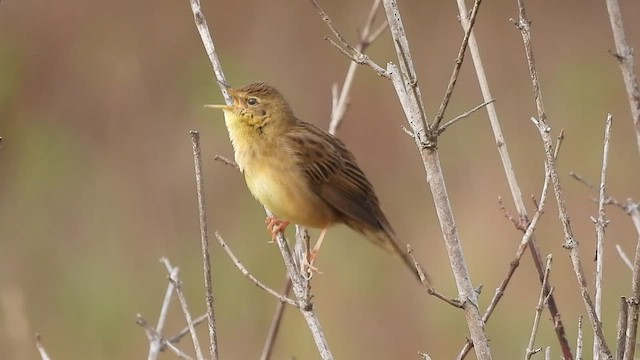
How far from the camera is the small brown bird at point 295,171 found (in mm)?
5000

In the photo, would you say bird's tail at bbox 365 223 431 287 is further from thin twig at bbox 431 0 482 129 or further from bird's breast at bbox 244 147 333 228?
thin twig at bbox 431 0 482 129

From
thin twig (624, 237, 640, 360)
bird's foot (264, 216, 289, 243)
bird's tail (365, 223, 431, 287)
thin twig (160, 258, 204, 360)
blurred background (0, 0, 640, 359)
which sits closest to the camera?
thin twig (624, 237, 640, 360)

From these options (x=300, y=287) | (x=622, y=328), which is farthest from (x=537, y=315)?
(x=300, y=287)

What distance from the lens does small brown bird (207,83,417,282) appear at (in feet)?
16.4

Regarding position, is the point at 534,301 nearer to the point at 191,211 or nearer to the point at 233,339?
the point at 233,339

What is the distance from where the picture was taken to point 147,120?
993cm

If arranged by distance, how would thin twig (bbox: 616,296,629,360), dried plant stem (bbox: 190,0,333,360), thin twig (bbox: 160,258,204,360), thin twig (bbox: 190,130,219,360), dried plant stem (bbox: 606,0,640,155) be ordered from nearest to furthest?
dried plant stem (bbox: 606,0,640,155) < thin twig (bbox: 616,296,629,360) < thin twig (bbox: 190,130,219,360) < thin twig (bbox: 160,258,204,360) < dried plant stem (bbox: 190,0,333,360)

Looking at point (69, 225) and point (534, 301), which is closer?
point (534, 301)

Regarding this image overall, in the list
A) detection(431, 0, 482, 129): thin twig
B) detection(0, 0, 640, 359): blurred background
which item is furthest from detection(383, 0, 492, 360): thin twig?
detection(0, 0, 640, 359): blurred background

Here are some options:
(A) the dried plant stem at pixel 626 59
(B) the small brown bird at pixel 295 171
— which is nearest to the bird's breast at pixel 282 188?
A: (B) the small brown bird at pixel 295 171

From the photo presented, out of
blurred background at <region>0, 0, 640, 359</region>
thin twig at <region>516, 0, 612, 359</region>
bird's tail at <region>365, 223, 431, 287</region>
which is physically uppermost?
blurred background at <region>0, 0, 640, 359</region>

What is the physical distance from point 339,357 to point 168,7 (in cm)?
445

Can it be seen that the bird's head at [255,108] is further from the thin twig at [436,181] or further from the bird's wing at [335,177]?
the thin twig at [436,181]

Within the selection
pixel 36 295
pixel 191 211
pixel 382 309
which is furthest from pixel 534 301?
pixel 36 295
